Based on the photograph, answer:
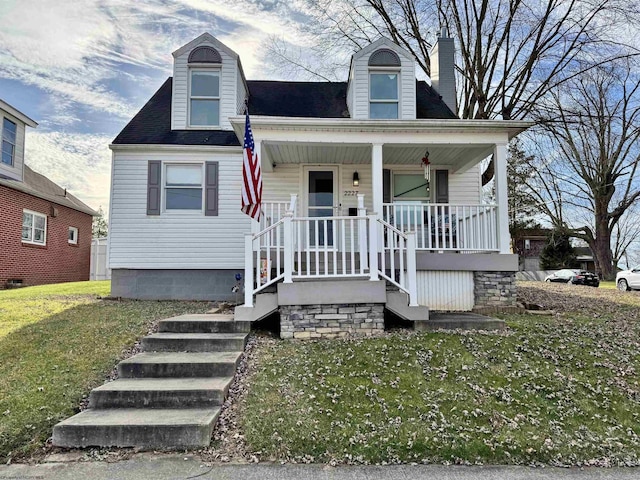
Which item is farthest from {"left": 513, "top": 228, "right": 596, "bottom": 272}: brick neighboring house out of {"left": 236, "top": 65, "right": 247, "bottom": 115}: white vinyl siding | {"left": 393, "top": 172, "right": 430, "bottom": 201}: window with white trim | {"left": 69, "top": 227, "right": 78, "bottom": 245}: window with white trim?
{"left": 69, "top": 227, "right": 78, "bottom": 245}: window with white trim

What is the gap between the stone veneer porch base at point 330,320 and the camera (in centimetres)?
572

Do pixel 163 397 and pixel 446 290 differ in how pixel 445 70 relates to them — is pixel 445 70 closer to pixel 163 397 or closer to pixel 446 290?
pixel 446 290

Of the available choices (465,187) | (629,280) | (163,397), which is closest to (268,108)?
(465,187)

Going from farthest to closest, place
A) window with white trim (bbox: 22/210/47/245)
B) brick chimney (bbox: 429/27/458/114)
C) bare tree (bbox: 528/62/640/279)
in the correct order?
1. bare tree (bbox: 528/62/640/279)
2. window with white trim (bbox: 22/210/47/245)
3. brick chimney (bbox: 429/27/458/114)

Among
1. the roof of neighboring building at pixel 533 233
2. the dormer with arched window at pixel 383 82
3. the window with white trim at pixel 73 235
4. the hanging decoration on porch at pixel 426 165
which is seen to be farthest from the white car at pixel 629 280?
the window with white trim at pixel 73 235

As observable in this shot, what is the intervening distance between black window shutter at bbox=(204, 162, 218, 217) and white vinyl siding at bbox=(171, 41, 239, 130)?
3.63 feet

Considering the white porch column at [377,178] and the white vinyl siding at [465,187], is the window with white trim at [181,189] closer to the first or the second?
the white porch column at [377,178]

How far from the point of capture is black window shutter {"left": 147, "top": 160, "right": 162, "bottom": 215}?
30.2 feet

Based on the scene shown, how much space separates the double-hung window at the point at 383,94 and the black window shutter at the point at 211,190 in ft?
12.9

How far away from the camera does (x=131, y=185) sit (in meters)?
9.23

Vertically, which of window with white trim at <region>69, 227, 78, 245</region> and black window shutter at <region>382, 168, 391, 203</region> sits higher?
black window shutter at <region>382, 168, 391, 203</region>

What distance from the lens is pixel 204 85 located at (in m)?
9.79

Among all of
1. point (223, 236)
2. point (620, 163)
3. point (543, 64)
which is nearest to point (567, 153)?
point (620, 163)

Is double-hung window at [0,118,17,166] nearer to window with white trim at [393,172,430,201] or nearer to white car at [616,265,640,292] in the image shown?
window with white trim at [393,172,430,201]
